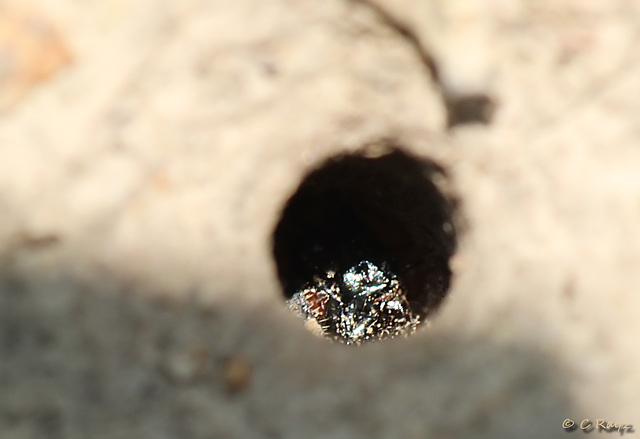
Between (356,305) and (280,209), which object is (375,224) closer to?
(356,305)

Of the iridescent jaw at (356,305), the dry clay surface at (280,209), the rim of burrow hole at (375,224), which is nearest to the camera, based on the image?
the dry clay surface at (280,209)

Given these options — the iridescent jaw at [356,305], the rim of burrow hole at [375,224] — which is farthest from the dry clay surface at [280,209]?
the iridescent jaw at [356,305]

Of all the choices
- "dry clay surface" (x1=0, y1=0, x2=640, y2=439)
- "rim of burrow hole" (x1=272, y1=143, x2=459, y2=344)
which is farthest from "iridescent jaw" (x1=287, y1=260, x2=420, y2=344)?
"dry clay surface" (x1=0, y1=0, x2=640, y2=439)

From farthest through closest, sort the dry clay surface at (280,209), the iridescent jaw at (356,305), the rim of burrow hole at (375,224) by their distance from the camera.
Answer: the iridescent jaw at (356,305)
the rim of burrow hole at (375,224)
the dry clay surface at (280,209)

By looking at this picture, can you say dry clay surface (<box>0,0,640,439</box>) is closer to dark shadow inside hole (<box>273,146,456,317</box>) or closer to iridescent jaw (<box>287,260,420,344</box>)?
dark shadow inside hole (<box>273,146,456,317</box>)

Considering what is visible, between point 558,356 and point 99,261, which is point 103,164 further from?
point 558,356

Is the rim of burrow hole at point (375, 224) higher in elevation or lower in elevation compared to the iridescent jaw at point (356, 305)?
higher

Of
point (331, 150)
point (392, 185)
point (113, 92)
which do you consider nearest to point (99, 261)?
point (113, 92)

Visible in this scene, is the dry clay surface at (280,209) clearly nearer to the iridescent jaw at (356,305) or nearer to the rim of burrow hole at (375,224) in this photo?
the rim of burrow hole at (375,224)
